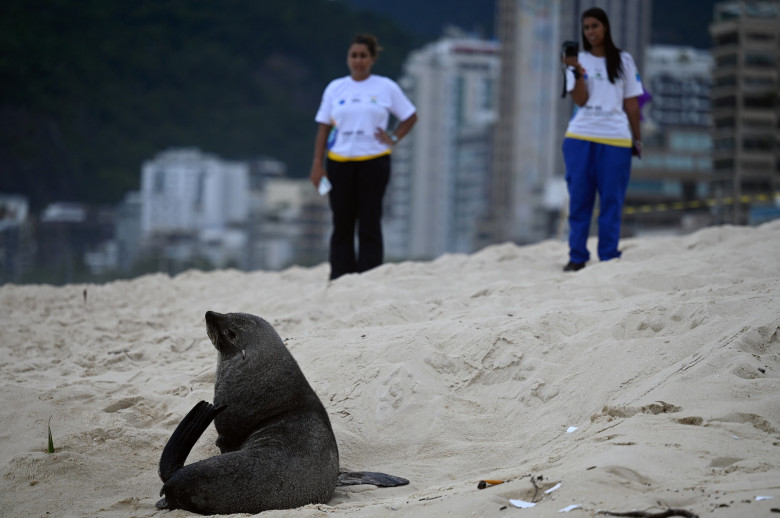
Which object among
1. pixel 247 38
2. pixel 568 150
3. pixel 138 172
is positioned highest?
pixel 247 38

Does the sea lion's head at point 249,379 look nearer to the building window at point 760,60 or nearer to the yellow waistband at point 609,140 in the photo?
Result: the yellow waistband at point 609,140

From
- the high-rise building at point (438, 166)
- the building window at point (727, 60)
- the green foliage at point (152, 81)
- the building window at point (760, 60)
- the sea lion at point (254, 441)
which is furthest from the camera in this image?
the high-rise building at point (438, 166)

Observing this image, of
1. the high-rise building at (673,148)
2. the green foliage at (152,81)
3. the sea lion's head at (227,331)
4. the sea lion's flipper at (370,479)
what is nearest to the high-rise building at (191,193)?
the green foliage at (152,81)

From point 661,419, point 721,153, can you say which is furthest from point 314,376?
point 721,153

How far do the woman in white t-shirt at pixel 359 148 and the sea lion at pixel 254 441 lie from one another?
128 inches

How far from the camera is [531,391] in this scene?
142 inches

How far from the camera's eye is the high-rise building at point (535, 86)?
6100cm

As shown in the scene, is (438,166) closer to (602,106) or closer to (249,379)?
(602,106)

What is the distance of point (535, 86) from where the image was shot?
202 ft

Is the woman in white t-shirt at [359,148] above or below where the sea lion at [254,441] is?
above

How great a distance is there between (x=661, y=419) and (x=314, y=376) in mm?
1624

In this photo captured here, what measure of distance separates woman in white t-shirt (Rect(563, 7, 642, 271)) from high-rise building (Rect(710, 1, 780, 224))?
118 feet

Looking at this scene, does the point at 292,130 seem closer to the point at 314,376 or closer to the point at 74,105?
the point at 74,105

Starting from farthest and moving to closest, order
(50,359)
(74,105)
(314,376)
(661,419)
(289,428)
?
1. (74,105)
2. (50,359)
3. (314,376)
4. (289,428)
5. (661,419)
